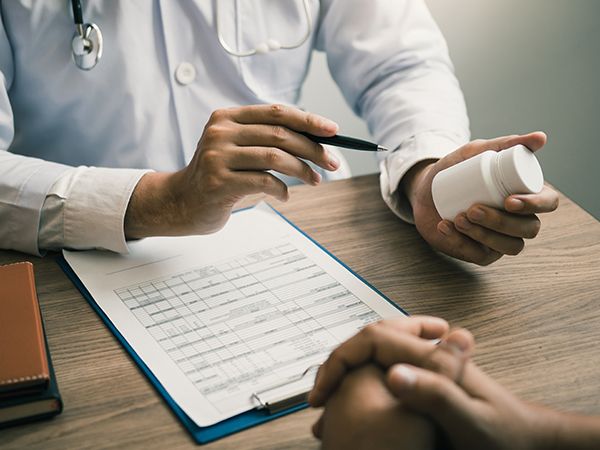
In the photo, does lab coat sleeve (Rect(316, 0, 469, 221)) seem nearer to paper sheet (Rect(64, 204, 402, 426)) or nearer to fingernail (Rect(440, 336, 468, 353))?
paper sheet (Rect(64, 204, 402, 426))

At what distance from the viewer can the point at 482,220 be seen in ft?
2.63

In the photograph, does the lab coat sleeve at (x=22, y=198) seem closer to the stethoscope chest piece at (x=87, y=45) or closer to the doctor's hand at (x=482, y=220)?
the stethoscope chest piece at (x=87, y=45)

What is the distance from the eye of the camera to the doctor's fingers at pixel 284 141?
836 millimetres

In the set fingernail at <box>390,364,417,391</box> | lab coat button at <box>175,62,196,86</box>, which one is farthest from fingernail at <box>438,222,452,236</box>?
lab coat button at <box>175,62,196,86</box>

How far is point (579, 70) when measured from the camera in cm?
171

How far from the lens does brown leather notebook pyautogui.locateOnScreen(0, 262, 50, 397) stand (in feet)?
2.05

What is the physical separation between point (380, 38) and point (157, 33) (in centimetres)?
36

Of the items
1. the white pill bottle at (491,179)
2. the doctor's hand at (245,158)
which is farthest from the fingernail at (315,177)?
the white pill bottle at (491,179)

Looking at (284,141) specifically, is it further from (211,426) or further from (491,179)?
(211,426)

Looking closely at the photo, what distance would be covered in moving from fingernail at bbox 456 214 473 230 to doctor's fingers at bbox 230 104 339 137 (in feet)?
0.57

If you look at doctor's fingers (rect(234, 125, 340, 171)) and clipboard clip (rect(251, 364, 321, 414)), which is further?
doctor's fingers (rect(234, 125, 340, 171))

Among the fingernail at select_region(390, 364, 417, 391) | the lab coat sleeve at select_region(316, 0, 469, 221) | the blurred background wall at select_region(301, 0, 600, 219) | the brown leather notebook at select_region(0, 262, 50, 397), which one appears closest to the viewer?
the fingernail at select_region(390, 364, 417, 391)

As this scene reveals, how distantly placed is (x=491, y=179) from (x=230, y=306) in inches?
12.3

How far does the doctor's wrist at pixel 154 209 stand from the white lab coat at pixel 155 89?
2cm
